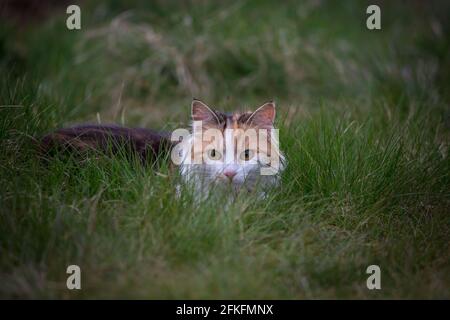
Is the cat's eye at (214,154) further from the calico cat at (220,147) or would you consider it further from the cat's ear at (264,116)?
the cat's ear at (264,116)

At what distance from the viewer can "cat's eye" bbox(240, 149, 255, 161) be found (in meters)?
3.33

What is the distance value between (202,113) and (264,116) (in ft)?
1.12

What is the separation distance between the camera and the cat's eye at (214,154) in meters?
3.33

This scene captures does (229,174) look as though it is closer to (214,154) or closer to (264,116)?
(214,154)

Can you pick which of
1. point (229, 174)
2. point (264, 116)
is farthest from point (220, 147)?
point (264, 116)

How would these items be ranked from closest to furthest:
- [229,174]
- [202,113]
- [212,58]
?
[229,174] < [202,113] < [212,58]

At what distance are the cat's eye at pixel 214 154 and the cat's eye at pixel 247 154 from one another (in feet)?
0.39

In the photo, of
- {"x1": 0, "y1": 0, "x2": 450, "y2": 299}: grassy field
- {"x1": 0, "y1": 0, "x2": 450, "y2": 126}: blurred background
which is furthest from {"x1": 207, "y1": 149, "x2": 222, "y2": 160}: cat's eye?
{"x1": 0, "y1": 0, "x2": 450, "y2": 126}: blurred background

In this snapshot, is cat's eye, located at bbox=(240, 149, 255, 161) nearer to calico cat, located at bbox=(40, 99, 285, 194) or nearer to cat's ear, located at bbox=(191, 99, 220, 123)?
calico cat, located at bbox=(40, 99, 285, 194)

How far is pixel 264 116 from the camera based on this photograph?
11.3 ft

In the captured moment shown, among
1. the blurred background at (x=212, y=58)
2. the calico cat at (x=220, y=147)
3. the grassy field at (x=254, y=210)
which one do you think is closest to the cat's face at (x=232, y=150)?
the calico cat at (x=220, y=147)

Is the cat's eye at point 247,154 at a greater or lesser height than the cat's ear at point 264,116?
lesser
